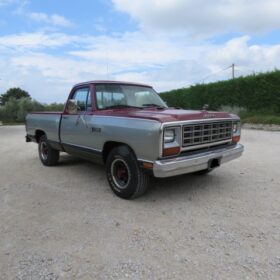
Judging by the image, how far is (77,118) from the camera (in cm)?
517

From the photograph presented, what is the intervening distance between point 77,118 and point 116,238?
2.69 meters

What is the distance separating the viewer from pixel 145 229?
130 inches

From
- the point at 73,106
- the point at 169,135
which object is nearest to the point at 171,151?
the point at 169,135

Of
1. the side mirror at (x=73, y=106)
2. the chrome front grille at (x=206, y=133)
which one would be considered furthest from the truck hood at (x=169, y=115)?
the side mirror at (x=73, y=106)

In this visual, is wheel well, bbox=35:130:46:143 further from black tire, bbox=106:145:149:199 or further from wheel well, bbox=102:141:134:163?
black tire, bbox=106:145:149:199

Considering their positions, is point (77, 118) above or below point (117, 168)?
above

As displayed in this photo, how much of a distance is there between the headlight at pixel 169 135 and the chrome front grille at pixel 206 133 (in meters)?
0.19

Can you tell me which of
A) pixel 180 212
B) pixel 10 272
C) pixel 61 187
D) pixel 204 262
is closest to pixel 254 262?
pixel 204 262

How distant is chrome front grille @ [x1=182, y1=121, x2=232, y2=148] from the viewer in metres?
3.88

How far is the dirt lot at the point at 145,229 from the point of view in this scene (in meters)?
2.53

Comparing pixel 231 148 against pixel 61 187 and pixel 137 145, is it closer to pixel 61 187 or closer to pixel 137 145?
pixel 137 145

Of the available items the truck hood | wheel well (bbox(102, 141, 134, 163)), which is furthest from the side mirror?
wheel well (bbox(102, 141, 134, 163))

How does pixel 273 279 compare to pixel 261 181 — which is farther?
pixel 261 181

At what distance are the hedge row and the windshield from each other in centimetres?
1268
